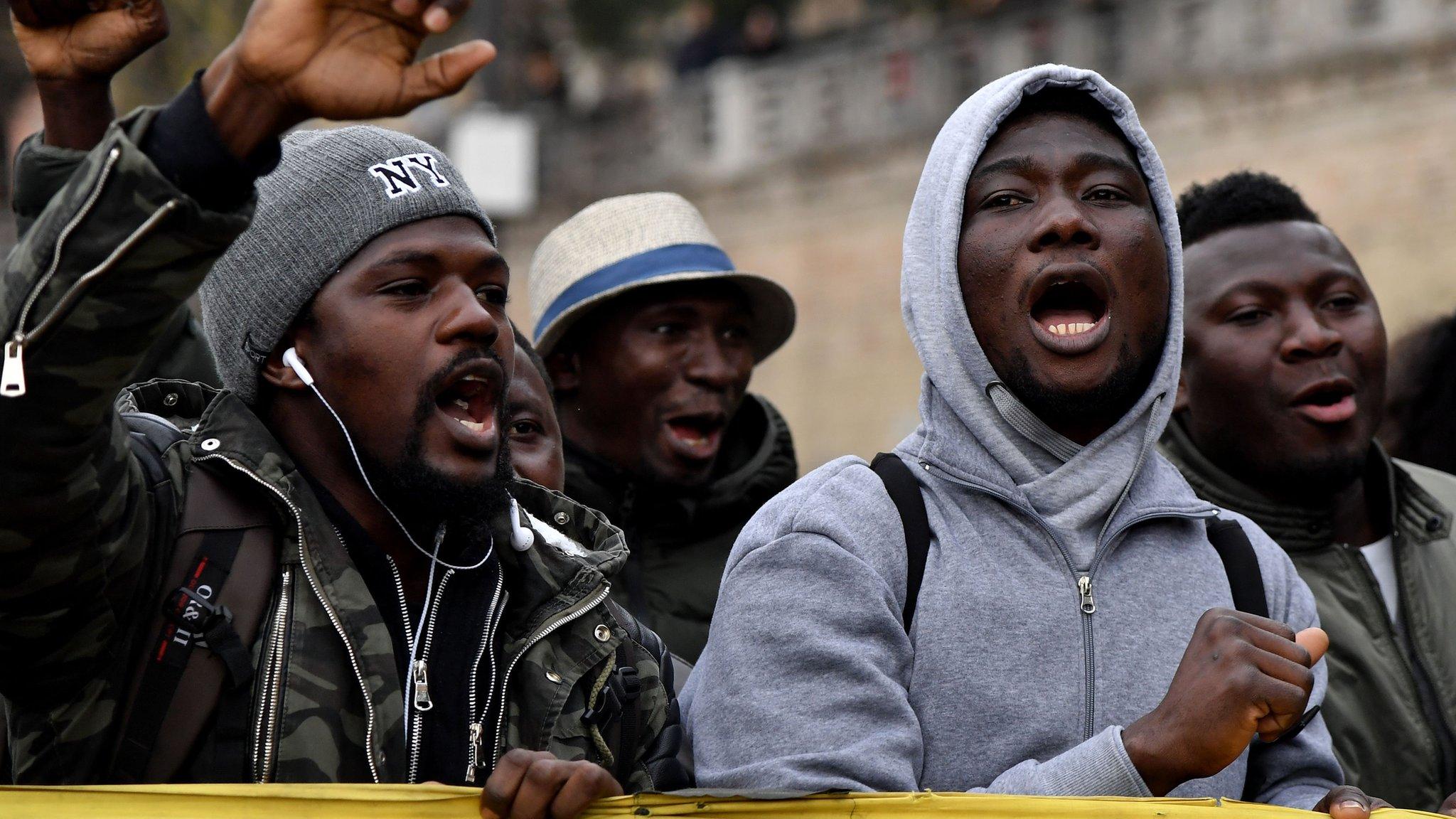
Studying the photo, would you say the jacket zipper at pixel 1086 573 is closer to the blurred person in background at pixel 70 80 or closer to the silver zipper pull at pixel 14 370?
the blurred person in background at pixel 70 80

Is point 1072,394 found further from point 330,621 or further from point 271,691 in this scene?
point 271,691

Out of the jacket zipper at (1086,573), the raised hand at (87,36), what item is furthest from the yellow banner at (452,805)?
the raised hand at (87,36)

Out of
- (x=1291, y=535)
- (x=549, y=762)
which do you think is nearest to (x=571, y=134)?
(x=1291, y=535)

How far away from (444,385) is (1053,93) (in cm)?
122

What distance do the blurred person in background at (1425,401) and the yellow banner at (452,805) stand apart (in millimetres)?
3449

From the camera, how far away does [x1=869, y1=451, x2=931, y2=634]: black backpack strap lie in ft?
11.6

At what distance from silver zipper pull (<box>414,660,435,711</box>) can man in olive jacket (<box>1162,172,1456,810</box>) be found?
6.93 ft

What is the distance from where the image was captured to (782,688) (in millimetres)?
3393

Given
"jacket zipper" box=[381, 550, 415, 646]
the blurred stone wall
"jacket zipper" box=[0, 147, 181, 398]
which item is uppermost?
"jacket zipper" box=[0, 147, 181, 398]

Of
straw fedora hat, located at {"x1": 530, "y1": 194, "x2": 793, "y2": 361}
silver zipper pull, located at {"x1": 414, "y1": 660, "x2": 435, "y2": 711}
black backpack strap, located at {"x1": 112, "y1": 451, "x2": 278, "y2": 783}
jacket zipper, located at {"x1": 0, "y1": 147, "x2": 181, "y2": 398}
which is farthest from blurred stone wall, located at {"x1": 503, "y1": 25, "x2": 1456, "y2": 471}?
jacket zipper, located at {"x1": 0, "y1": 147, "x2": 181, "y2": 398}

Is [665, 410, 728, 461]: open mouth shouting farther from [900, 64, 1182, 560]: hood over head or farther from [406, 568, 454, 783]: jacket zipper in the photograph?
[406, 568, 454, 783]: jacket zipper

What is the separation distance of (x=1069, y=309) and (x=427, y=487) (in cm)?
116

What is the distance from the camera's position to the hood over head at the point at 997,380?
3.69 m

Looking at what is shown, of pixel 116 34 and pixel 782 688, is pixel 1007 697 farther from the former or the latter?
pixel 116 34
